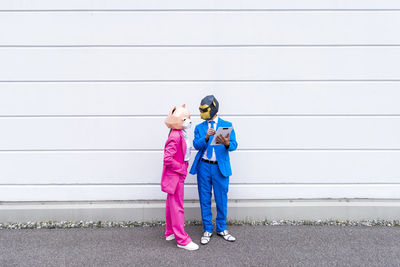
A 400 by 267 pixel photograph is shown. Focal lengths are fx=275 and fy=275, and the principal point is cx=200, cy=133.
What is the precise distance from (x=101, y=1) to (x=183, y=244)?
324 cm

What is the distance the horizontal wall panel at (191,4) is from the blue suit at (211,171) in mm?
1611

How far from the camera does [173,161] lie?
299 cm

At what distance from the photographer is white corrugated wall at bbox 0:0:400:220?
12.0ft

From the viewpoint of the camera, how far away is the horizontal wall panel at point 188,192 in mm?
3811

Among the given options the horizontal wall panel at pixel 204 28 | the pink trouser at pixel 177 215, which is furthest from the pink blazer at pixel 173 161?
the horizontal wall panel at pixel 204 28

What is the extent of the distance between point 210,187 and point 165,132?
1.00 m

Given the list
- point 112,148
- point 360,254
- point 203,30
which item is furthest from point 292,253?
point 203,30

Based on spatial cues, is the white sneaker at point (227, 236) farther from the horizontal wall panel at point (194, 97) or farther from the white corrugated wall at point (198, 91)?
the horizontal wall panel at point (194, 97)

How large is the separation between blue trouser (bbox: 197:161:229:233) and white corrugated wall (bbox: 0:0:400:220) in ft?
1.86

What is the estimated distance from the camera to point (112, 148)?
149 inches

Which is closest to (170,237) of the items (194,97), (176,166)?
(176,166)

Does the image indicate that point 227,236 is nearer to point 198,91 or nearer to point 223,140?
point 223,140

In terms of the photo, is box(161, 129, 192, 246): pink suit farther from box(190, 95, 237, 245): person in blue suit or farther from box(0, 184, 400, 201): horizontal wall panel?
box(0, 184, 400, 201): horizontal wall panel

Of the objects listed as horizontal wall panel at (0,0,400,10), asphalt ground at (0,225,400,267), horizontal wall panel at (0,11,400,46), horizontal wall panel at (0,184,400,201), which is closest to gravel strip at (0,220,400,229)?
asphalt ground at (0,225,400,267)
